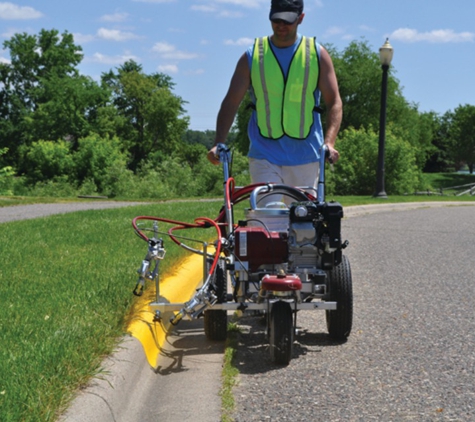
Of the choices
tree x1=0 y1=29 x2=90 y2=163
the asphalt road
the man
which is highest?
tree x1=0 y1=29 x2=90 y2=163

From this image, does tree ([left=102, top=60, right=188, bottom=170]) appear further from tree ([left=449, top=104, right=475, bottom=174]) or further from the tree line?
tree ([left=449, top=104, right=475, bottom=174])

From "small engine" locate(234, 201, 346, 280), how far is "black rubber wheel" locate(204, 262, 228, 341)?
0.16 metres

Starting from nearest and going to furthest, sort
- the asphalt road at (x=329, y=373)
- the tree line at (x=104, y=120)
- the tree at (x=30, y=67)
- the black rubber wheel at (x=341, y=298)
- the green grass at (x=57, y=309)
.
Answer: the green grass at (x=57, y=309)
the asphalt road at (x=329, y=373)
the black rubber wheel at (x=341, y=298)
the tree line at (x=104, y=120)
the tree at (x=30, y=67)

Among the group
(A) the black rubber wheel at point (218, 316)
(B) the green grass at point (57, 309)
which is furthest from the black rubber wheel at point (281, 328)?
(B) the green grass at point (57, 309)

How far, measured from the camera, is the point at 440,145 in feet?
338

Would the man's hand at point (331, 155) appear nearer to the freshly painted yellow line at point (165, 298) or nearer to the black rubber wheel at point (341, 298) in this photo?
the black rubber wheel at point (341, 298)

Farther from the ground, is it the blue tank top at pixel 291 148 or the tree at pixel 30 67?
the tree at pixel 30 67

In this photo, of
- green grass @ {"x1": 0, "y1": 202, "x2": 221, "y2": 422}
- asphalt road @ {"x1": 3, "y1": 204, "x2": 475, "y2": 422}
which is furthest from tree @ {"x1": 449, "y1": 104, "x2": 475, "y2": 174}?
asphalt road @ {"x1": 3, "y1": 204, "x2": 475, "y2": 422}

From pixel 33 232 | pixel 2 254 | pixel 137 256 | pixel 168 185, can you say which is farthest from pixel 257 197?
pixel 168 185

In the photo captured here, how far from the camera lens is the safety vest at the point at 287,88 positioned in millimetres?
4996

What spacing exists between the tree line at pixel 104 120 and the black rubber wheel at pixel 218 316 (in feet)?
107

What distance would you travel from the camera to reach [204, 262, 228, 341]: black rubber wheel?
15.1 ft

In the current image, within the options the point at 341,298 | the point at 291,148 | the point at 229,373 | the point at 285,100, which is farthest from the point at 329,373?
the point at 285,100

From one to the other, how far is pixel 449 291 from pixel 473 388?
9.84 ft
